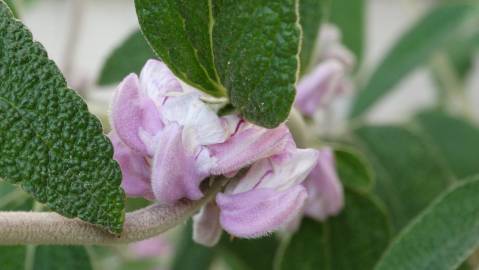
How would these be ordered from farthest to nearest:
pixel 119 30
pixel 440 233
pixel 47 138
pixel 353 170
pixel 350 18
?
1. pixel 119 30
2. pixel 350 18
3. pixel 353 170
4. pixel 440 233
5. pixel 47 138

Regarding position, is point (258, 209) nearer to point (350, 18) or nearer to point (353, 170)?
point (353, 170)

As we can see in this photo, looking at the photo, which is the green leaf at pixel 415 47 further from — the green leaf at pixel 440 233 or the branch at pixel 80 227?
the branch at pixel 80 227

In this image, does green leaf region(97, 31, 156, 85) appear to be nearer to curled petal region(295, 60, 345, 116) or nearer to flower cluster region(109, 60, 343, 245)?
curled petal region(295, 60, 345, 116)

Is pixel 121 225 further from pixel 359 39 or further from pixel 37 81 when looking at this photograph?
pixel 359 39

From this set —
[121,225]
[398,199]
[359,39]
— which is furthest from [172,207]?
[359,39]

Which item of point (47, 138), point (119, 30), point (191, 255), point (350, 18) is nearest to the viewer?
point (47, 138)

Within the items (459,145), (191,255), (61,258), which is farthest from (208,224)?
(459,145)
